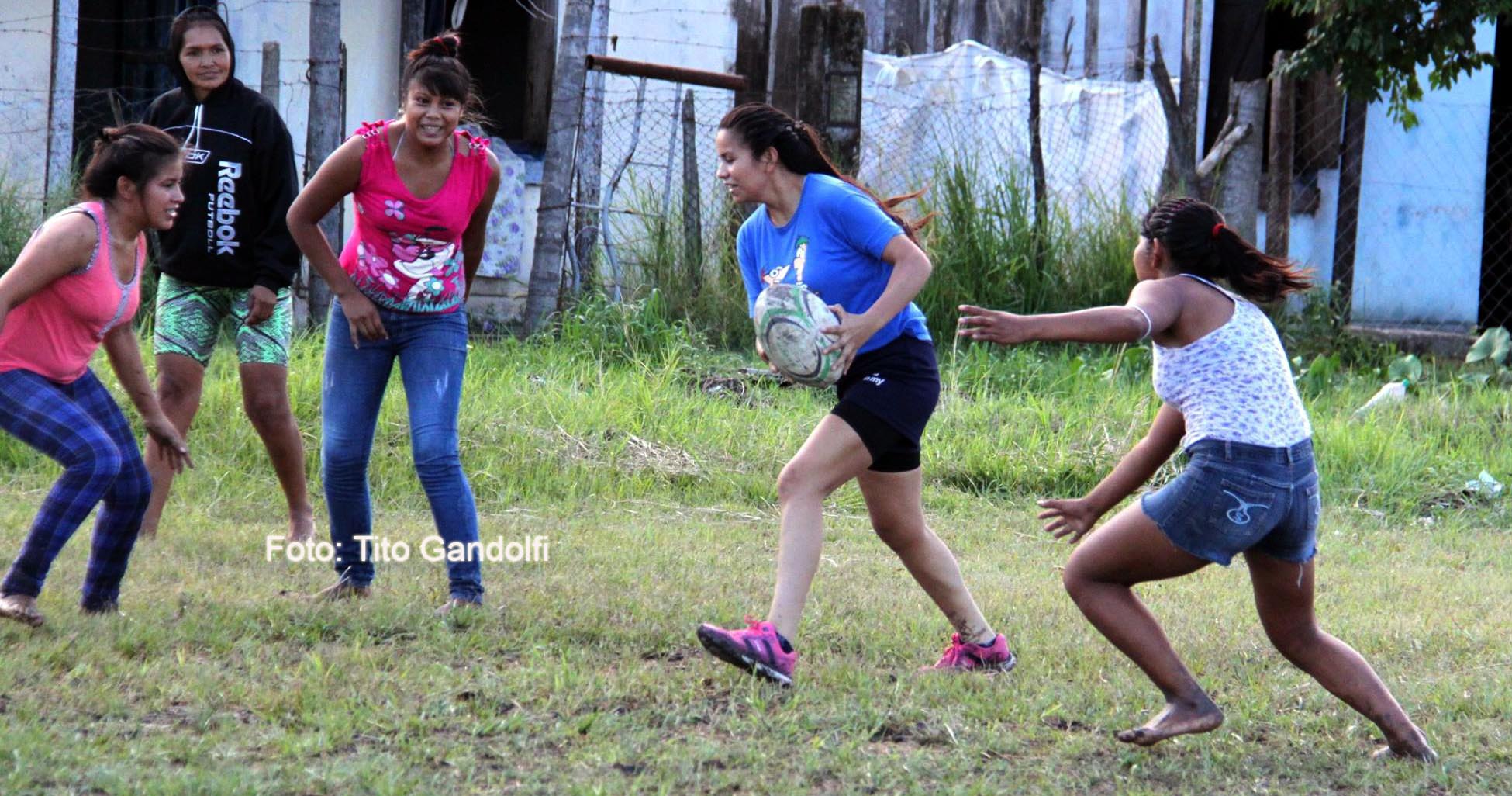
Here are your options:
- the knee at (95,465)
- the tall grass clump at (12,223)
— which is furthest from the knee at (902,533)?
the tall grass clump at (12,223)

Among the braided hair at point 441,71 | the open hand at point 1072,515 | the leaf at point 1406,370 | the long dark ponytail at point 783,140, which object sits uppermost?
the braided hair at point 441,71

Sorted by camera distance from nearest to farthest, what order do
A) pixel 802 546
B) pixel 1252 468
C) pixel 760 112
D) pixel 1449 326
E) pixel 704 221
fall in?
pixel 1252 468 < pixel 802 546 < pixel 760 112 < pixel 704 221 < pixel 1449 326

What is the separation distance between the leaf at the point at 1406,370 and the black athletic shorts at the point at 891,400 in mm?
6677

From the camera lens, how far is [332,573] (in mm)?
5449

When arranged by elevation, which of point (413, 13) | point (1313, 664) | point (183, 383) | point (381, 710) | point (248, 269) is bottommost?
point (381, 710)

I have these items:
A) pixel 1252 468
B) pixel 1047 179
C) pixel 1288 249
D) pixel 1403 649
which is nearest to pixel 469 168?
pixel 1252 468

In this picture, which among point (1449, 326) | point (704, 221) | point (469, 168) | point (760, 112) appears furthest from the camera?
point (1449, 326)

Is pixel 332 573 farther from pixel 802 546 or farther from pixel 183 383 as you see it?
pixel 802 546

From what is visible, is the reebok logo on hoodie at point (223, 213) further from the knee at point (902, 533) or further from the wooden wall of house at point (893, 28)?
the wooden wall of house at point (893, 28)

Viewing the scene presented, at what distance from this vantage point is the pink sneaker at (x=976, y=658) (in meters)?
4.50

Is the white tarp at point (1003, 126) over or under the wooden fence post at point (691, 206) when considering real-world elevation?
over

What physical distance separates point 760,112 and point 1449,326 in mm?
9913

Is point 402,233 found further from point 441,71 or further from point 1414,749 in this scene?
point 1414,749

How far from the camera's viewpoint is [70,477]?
14.1ft
